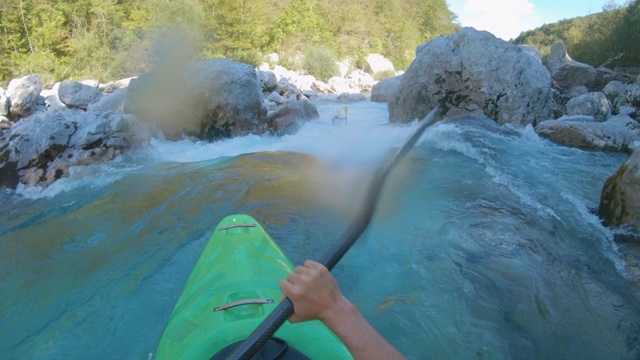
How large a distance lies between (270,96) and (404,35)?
22826 mm

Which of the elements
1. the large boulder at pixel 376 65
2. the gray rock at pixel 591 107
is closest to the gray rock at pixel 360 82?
the large boulder at pixel 376 65

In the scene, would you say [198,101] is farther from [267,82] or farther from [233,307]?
[233,307]

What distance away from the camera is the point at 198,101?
672 cm

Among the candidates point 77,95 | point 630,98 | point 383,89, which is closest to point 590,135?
point 630,98

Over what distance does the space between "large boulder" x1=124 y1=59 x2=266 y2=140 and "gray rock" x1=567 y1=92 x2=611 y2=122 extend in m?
5.43

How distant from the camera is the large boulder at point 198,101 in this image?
6719mm

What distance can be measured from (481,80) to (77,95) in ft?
30.8

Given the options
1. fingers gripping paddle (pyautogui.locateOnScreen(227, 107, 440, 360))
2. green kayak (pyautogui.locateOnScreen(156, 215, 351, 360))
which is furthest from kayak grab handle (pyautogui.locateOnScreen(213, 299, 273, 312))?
fingers gripping paddle (pyautogui.locateOnScreen(227, 107, 440, 360))

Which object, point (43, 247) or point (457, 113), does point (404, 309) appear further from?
point (457, 113)

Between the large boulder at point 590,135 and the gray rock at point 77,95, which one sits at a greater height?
the gray rock at point 77,95

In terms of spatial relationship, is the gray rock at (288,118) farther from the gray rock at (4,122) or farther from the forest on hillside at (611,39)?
the forest on hillside at (611,39)

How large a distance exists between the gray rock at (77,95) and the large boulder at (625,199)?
1062 cm

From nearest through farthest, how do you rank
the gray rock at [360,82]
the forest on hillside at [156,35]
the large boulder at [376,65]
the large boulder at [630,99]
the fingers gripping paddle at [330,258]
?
the fingers gripping paddle at [330,258], the large boulder at [630,99], the forest on hillside at [156,35], the gray rock at [360,82], the large boulder at [376,65]

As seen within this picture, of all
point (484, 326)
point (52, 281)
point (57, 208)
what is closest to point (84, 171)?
point (57, 208)
